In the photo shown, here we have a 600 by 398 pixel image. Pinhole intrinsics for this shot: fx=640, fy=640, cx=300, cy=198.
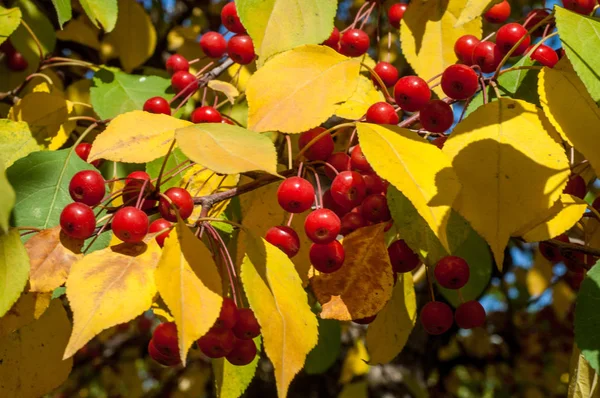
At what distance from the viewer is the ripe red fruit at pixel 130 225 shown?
3.54 feet

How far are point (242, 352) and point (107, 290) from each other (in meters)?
0.37

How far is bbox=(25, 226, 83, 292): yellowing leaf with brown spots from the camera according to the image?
107cm

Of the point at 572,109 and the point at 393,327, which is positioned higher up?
the point at 572,109

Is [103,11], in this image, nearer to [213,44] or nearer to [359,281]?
[213,44]

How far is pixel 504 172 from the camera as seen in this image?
3.27 ft

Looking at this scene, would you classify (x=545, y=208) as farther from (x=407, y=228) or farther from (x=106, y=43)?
(x=106, y=43)

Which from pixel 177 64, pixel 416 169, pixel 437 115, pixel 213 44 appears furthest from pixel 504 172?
pixel 177 64

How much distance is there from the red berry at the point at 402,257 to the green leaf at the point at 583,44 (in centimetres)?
47

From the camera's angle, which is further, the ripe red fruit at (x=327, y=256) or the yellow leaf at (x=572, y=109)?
the ripe red fruit at (x=327, y=256)

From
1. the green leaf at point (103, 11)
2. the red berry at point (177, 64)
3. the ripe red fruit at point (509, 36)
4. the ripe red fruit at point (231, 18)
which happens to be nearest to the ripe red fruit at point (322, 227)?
the ripe red fruit at point (509, 36)

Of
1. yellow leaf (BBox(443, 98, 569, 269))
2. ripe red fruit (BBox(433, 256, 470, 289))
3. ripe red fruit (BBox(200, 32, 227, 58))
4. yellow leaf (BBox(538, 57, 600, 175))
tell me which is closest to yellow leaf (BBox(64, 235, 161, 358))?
yellow leaf (BBox(443, 98, 569, 269))

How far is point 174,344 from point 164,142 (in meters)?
0.36

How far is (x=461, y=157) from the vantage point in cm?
103

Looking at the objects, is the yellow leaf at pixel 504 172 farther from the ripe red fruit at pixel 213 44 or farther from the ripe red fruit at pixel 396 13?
the ripe red fruit at pixel 213 44
